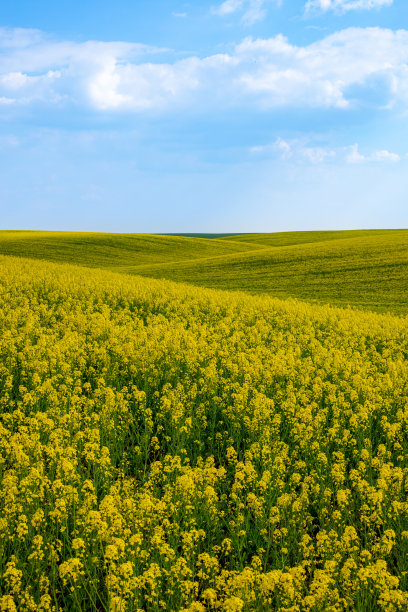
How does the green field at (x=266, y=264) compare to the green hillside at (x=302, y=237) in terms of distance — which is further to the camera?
the green hillside at (x=302, y=237)

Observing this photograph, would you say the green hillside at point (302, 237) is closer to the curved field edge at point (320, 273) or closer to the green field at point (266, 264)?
the green field at point (266, 264)

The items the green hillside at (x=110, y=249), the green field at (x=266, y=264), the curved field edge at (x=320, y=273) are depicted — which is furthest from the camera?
the green hillside at (x=110, y=249)

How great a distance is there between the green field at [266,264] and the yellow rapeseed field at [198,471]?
13.3 meters

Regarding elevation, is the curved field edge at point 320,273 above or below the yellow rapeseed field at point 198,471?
above

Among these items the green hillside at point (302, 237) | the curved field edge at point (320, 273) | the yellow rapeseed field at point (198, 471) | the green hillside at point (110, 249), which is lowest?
the yellow rapeseed field at point (198, 471)

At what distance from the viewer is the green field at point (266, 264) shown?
26203 mm

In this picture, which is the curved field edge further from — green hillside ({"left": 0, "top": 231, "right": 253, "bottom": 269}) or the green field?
green hillside ({"left": 0, "top": 231, "right": 253, "bottom": 269})

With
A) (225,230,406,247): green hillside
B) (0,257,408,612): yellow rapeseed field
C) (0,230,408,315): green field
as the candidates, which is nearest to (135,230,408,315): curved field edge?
(0,230,408,315): green field

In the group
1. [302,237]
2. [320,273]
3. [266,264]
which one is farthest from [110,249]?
[302,237]

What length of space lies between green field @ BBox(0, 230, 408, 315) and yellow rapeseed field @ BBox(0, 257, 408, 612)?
43.5 feet

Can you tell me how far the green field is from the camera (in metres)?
26.2

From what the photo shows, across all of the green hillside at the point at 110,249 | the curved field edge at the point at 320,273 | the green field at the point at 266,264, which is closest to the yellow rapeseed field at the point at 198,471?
the curved field edge at the point at 320,273

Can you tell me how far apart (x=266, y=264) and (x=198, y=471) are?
109 feet

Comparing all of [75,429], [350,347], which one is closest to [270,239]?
[350,347]
